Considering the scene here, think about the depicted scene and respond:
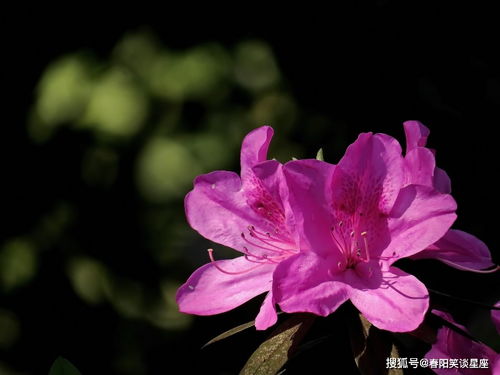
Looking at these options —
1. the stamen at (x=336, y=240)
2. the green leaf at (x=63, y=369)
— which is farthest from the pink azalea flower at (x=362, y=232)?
the green leaf at (x=63, y=369)

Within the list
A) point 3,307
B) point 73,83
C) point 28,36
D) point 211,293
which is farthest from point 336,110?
point 211,293

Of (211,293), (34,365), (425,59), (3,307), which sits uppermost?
(211,293)

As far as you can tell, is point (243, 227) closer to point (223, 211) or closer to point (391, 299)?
point (223, 211)

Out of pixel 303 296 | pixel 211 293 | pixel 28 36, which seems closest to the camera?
pixel 303 296

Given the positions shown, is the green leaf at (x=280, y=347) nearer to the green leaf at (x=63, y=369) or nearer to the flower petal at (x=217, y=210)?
the flower petal at (x=217, y=210)

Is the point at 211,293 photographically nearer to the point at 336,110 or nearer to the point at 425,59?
the point at 336,110

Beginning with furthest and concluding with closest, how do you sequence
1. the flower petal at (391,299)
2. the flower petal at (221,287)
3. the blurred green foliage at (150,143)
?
the blurred green foliage at (150,143), the flower petal at (221,287), the flower petal at (391,299)
